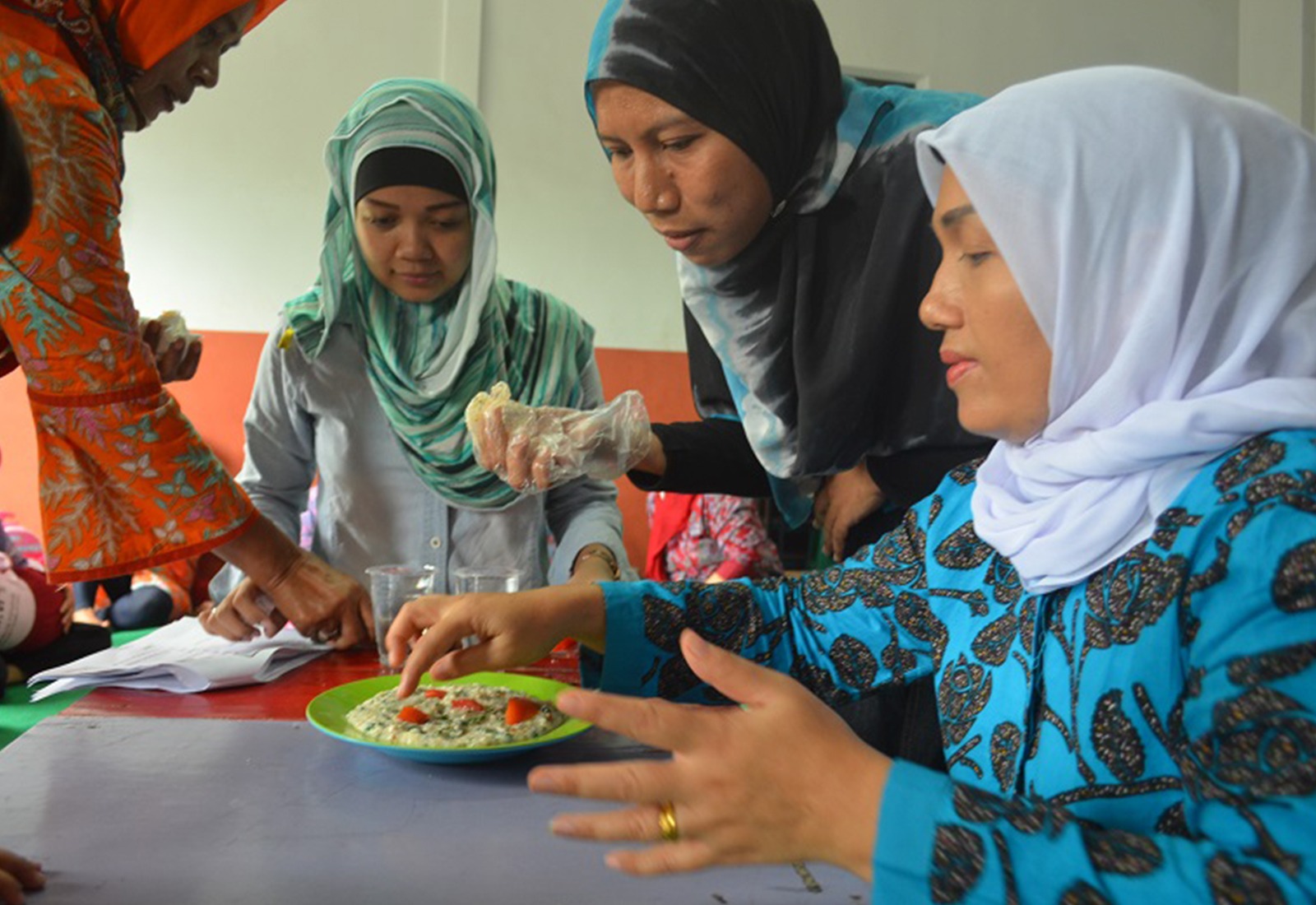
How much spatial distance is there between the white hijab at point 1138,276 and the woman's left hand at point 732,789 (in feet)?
1.02

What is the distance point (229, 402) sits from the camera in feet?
16.9

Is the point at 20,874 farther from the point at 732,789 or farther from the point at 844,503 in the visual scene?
the point at 844,503

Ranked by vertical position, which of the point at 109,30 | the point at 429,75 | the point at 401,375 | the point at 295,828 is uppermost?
the point at 429,75

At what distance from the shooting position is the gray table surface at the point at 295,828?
33.5 inches

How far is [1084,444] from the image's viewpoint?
2.89ft

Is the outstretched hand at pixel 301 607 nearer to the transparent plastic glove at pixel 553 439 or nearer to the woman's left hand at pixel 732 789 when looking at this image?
the transparent plastic glove at pixel 553 439

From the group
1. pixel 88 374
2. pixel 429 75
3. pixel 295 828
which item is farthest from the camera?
pixel 429 75

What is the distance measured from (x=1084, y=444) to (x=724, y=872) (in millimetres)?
472

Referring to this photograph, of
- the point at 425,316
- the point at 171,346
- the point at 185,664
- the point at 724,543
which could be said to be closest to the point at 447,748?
the point at 185,664

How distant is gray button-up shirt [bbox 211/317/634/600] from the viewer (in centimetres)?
216

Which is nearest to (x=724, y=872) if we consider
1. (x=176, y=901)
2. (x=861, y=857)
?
(x=861, y=857)

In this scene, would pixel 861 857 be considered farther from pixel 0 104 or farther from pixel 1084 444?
pixel 0 104

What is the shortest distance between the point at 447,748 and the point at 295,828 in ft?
0.56

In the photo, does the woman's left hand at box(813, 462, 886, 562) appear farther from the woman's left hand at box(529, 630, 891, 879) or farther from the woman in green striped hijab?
the woman's left hand at box(529, 630, 891, 879)
